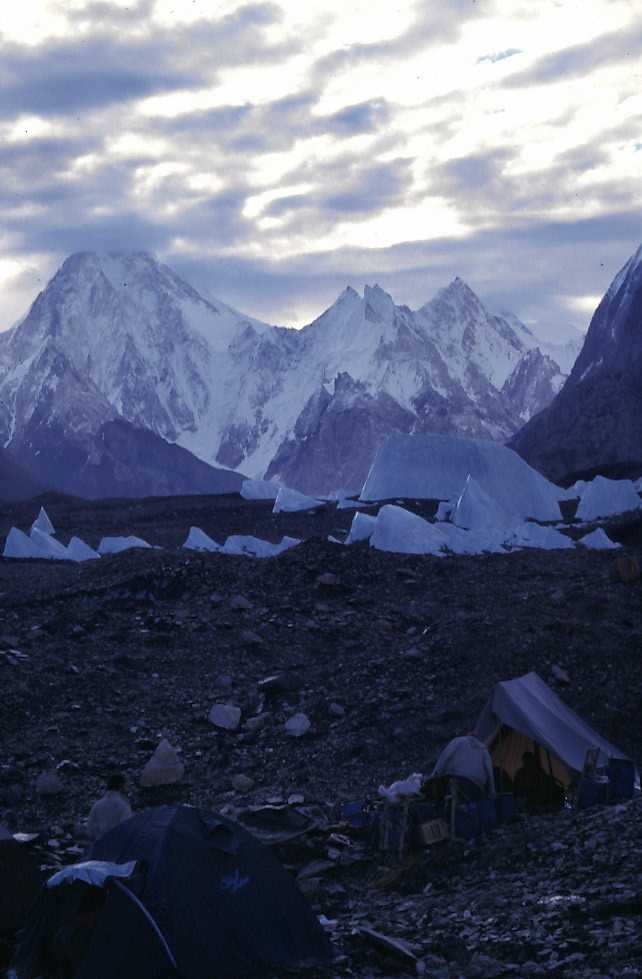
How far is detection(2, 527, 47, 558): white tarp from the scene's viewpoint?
169ft

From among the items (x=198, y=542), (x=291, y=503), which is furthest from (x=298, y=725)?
(x=291, y=503)

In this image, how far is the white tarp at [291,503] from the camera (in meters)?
72.2

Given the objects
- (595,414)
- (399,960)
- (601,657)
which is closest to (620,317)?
(595,414)

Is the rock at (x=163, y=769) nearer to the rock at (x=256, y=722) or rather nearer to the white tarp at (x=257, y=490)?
the rock at (x=256, y=722)

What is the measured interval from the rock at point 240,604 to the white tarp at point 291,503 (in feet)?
142

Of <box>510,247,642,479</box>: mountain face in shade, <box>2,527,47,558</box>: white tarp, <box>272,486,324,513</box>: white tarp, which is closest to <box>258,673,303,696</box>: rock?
<box>2,527,47,558</box>: white tarp

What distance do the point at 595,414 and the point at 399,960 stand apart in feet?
416

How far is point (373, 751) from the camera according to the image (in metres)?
19.0

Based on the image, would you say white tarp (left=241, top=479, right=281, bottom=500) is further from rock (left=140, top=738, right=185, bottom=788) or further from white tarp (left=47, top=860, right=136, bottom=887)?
white tarp (left=47, top=860, right=136, bottom=887)

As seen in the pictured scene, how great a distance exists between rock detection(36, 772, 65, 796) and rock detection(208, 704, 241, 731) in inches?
140

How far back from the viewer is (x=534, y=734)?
16484 mm

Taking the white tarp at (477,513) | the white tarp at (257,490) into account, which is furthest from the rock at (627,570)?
the white tarp at (257,490)

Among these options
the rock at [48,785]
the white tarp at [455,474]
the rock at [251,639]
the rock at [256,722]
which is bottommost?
the rock at [48,785]

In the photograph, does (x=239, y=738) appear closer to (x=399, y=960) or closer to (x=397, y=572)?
(x=399, y=960)
